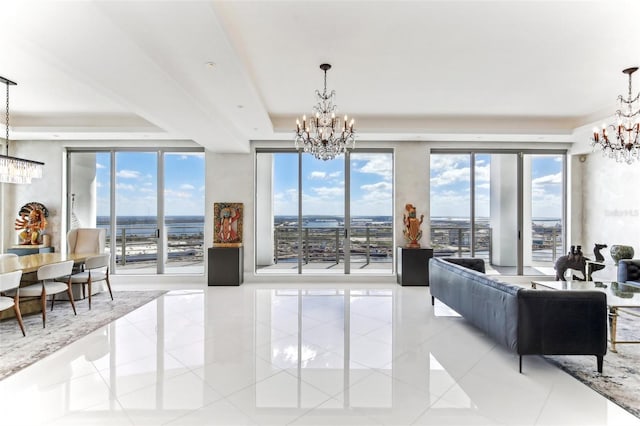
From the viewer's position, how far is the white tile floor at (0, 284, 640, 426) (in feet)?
7.28

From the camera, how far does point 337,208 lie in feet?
A: 22.6

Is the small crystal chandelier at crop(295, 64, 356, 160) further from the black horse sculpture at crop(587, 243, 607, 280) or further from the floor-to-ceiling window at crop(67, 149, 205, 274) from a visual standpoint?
the black horse sculpture at crop(587, 243, 607, 280)

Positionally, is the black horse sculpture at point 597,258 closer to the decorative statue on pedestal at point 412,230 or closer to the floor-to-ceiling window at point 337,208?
the decorative statue on pedestal at point 412,230

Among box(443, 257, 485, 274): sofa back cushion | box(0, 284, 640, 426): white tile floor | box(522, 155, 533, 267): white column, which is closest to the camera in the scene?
box(0, 284, 640, 426): white tile floor

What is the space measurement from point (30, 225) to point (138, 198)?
1985mm

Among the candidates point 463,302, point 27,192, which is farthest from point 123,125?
point 463,302

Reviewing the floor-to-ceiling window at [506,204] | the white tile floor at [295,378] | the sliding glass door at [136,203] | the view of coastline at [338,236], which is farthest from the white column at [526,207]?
the sliding glass door at [136,203]

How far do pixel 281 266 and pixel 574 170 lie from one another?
22.5 feet

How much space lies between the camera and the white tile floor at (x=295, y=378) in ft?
7.28

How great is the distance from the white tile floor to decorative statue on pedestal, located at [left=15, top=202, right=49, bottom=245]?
12.9 ft

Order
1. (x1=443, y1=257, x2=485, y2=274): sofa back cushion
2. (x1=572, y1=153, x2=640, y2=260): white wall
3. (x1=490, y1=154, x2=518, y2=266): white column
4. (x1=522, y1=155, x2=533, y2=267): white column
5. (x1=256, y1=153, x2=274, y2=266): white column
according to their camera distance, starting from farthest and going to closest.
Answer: (x1=256, y1=153, x2=274, y2=266): white column
(x1=490, y1=154, x2=518, y2=266): white column
(x1=522, y1=155, x2=533, y2=267): white column
(x1=572, y1=153, x2=640, y2=260): white wall
(x1=443, y1=257, x2=485, y2=274): sofa back cushion

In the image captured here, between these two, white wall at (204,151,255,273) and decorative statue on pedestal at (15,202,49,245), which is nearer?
decorative statue on pedestal at (15,202,49,245)

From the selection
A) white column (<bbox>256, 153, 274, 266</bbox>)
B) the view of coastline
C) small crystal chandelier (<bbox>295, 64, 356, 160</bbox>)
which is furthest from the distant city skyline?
small crystal chandelier (<bbox>295, 64, 356, 160</bbox>)

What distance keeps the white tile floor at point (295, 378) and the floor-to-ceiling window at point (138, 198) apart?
304cm
